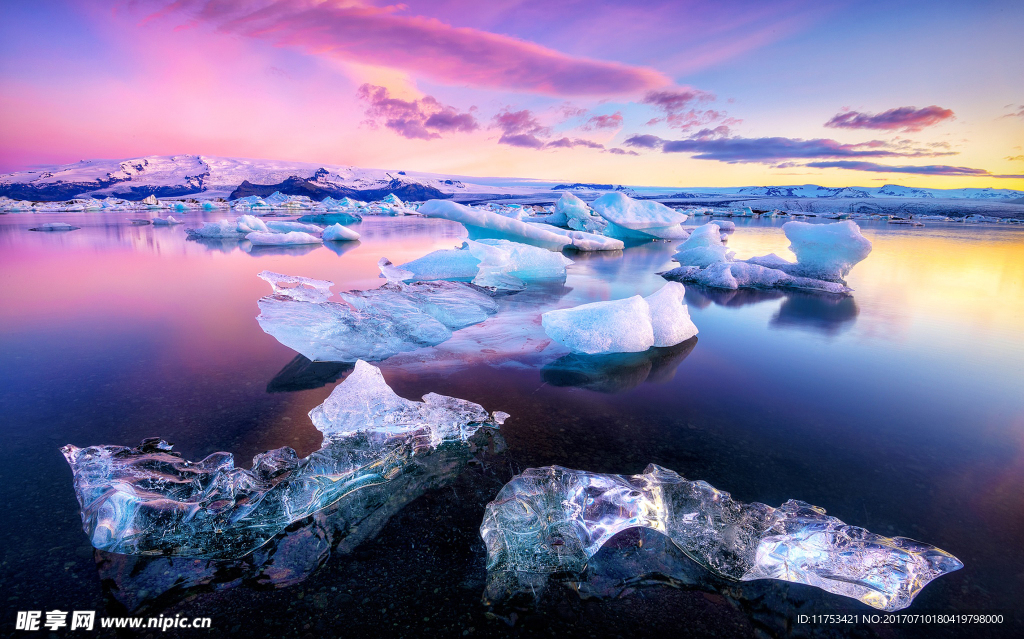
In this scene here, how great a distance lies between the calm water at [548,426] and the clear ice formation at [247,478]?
0.12m

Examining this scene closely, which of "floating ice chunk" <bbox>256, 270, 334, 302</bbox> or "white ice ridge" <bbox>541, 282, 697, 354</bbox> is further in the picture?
"floating ice chunk" <bbox>256, 270, 334, 302</bbox>

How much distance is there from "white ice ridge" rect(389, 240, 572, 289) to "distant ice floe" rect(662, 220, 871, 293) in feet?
7.29

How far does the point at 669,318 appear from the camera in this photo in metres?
3.78

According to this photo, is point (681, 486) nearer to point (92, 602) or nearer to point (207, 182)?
point (92, 602)

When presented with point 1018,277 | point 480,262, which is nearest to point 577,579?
point 480,262

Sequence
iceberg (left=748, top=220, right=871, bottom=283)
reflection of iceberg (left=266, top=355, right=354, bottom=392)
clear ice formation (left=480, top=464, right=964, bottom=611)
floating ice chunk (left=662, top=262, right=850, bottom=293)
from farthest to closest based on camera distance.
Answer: iceberg (left=748, top=220, right=871, bottom=283), floating ice chunk (left=662, top=262, right=850, bottom=293), reflection of iceberg (left=266, top=355, right=354, bottom=392), clear ice formation (left=480, top=464, right=964, bottom=611)

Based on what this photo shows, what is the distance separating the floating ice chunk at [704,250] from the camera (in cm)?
875

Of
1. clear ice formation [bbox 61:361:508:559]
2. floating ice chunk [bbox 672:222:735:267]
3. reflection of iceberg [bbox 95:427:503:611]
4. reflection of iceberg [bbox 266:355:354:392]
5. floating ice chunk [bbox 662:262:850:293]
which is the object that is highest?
floating ice chunk [bbox 672:222:735:267]

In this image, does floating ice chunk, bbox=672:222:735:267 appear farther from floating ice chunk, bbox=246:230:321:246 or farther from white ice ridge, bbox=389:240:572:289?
floating ice chunk, bbox=246:230:321:246

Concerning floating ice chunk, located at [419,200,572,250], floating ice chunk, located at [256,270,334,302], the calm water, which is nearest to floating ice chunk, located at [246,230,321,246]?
floating ice chunk, located at [419,200,572,250]

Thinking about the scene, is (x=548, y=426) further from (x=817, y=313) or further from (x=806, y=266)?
(x=806, y=266)

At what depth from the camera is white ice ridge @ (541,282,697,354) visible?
3.43 m

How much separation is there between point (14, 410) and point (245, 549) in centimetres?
199

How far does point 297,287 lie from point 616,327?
12.0 ft
